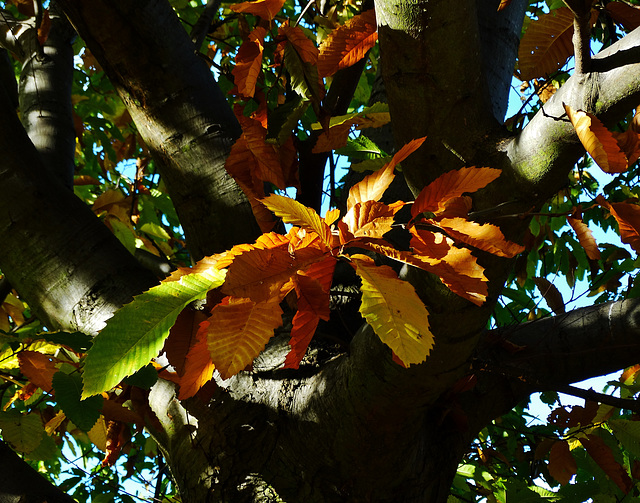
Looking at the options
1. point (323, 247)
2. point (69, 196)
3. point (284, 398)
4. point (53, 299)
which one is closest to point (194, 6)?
point (69, 196)

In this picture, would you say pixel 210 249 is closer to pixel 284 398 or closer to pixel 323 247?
pixel 284 398

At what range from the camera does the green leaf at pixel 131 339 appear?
2.03 feet

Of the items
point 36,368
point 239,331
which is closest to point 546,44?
point 239,331

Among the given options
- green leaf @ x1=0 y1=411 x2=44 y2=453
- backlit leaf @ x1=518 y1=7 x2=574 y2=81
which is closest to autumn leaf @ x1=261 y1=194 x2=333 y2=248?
backlit leaf @ x1=518 y1=7 x2=574 y2=81

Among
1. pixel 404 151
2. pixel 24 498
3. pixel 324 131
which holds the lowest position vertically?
pixel 24 498

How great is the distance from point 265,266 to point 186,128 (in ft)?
2.64

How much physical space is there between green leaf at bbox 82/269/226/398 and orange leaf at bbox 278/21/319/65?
18.9 inches

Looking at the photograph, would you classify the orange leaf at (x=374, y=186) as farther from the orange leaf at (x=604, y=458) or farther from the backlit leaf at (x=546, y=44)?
the orange leaf at (x=604, y=458)

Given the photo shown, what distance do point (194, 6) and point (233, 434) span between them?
8.44 ft

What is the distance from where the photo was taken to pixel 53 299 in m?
1.28

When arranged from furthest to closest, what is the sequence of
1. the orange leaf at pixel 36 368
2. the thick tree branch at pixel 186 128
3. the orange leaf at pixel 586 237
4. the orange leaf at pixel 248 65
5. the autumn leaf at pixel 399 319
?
the thick tree branch at pixel 186 128
the orange leaf at pixel 36 368
the orange leaf at pixel 248 65
the orange leaf at pixel 586 237
the autumn leaf at pixel 399 319

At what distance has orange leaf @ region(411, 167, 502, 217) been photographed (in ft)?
2.15

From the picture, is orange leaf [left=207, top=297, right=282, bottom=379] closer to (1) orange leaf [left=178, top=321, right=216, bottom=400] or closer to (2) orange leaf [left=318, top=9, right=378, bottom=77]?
(1) orange leaf [left=178, top=321, right=216, bottom=400]

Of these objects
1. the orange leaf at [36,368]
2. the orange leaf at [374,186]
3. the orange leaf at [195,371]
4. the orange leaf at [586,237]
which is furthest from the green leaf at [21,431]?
the orange leaf at [586,237]
